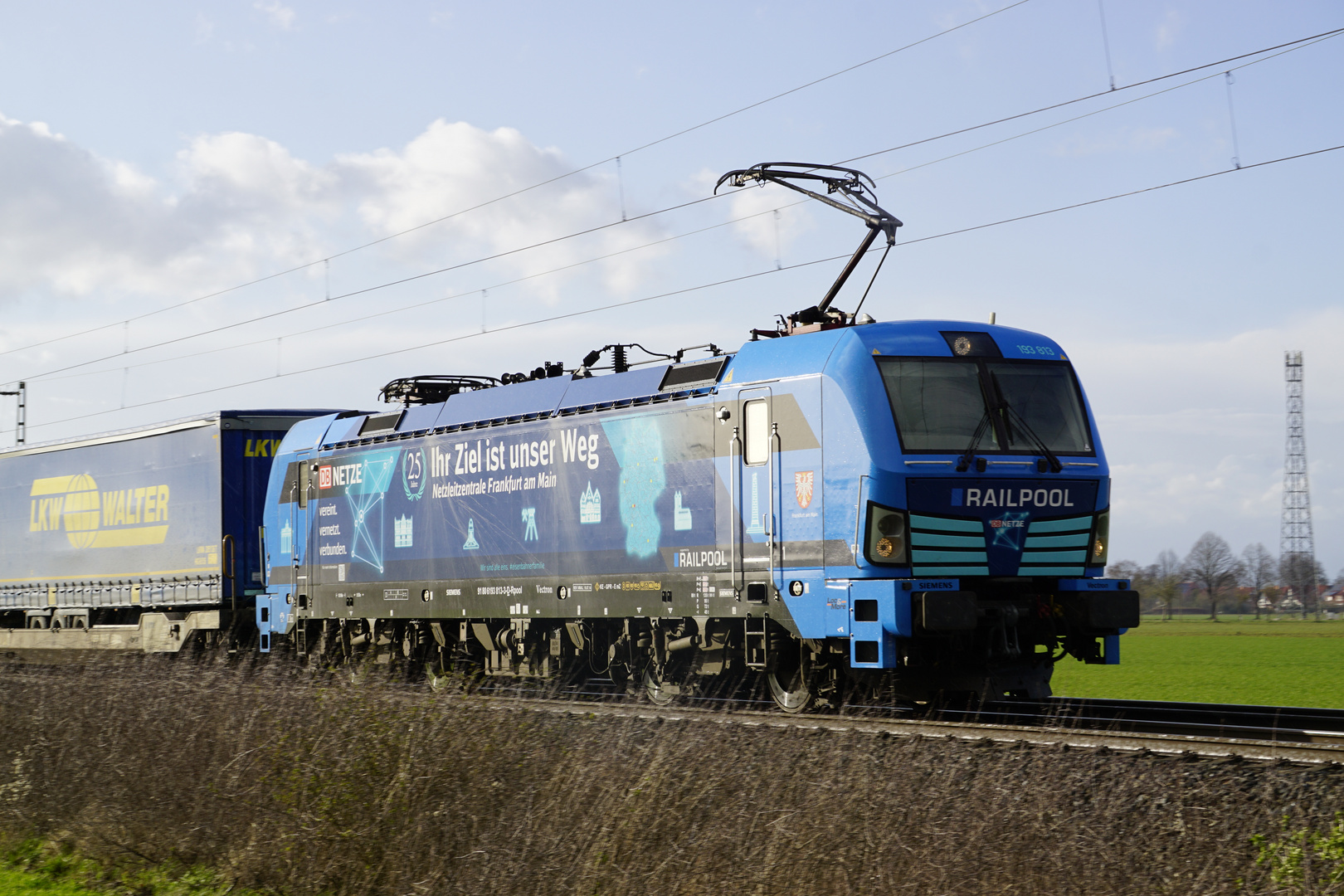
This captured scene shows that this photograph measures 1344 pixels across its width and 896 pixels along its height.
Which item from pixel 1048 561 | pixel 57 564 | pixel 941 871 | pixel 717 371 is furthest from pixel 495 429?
pixel 57 564

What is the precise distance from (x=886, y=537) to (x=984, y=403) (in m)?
1.68

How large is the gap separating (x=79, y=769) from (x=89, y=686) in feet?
5.02

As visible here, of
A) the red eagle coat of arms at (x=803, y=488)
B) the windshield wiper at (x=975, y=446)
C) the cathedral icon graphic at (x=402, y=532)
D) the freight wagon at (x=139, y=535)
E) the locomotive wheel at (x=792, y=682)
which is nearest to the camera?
the windshield wiper at (x=975, y=446)

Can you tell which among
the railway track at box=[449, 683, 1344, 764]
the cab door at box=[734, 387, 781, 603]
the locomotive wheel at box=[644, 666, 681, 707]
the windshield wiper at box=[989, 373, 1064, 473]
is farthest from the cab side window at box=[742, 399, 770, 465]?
the locomotive wheel at box=[644, 666, 681, 707]

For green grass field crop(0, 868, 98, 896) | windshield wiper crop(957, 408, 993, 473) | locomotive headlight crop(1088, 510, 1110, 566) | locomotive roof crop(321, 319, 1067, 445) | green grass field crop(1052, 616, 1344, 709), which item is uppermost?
locomotive roof crop(321, 319, 1067, 445)

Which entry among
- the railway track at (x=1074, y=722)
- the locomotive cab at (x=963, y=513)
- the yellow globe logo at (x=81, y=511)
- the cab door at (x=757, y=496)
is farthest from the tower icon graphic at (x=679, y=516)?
the yellow globe logo at (x=81, y=511)

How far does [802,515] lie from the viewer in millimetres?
12391

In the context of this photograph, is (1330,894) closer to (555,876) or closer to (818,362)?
(555,876)

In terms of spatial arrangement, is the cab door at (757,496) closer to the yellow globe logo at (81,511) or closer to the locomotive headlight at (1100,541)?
the locomotive headlight at (1100,541)

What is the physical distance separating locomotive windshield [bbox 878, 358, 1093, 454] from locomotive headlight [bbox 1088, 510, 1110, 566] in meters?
0.69

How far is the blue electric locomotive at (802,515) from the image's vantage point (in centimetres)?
1191

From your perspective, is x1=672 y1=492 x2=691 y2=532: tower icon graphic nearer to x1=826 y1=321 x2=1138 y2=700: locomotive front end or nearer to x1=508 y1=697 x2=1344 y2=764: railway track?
x1=508 y1=697 x2=1344 y2=764: railway track

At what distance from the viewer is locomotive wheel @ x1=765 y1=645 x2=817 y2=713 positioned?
12.9 m

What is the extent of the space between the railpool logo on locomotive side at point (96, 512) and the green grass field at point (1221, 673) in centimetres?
1455
